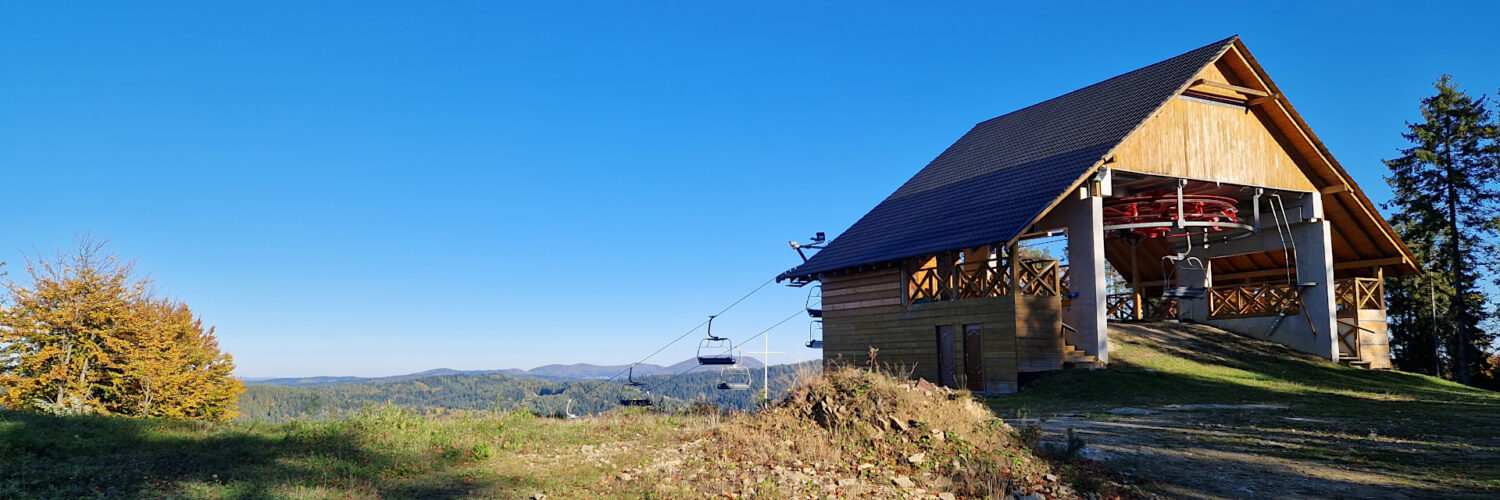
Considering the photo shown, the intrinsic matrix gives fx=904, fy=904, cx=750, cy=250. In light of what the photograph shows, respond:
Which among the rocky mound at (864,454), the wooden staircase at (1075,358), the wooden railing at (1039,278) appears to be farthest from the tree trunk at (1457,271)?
the rocky mound at (864,454)

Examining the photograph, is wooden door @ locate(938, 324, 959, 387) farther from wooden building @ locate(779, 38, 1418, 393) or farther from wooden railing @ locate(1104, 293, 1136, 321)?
wooden railing @ locate(1104, 293, 1136, 321)

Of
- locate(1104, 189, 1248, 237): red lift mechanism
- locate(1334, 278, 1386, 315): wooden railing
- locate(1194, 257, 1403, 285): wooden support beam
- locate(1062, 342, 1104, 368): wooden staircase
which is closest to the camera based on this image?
locate(1062, 342, 1104, 368): wooden staircase

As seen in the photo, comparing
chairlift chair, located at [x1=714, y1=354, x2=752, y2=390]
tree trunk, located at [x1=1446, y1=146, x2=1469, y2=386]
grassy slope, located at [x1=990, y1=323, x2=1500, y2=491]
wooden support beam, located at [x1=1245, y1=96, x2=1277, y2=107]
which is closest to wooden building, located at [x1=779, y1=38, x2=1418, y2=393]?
wooden support beam, located at [x1=1245, y1=96, x2=1277, y2=107]

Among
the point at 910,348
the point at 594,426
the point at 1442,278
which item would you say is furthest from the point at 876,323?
the point at 1442,278

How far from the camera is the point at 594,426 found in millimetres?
11680

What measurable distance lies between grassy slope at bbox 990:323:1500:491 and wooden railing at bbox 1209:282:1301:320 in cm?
125

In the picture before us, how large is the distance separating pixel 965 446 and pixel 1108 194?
42.3ft

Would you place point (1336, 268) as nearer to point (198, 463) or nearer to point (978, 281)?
point (978, 281)

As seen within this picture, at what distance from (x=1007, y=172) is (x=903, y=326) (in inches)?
194

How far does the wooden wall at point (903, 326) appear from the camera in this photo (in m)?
20.8

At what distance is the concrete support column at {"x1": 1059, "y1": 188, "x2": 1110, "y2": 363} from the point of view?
68.1ft

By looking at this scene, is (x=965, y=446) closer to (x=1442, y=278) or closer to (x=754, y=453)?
(x=754, y=453)

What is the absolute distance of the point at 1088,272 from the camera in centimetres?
2098

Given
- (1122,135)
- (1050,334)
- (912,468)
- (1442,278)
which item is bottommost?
(912,468)
